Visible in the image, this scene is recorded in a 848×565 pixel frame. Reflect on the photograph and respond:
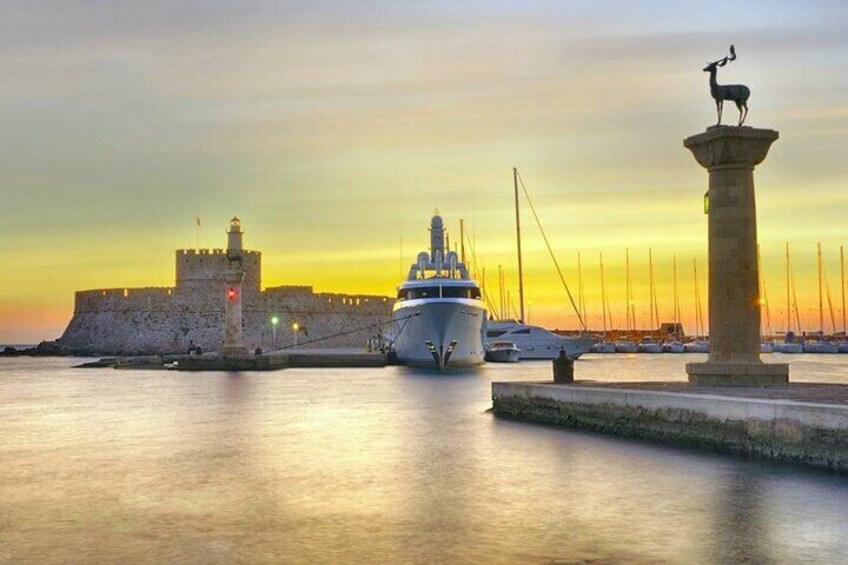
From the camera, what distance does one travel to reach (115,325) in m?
82.6

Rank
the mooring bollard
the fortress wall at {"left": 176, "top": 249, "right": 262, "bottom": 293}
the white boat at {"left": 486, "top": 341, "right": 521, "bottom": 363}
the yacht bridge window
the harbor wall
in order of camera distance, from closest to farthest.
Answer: the harbor wall
the mooring bollard
the yacht bridge window
the white boat at {"left": 486, "top": 341, "right": 521, "bottom": 363}
the fortress wall at {"left": 176, "top": 249, "right": 262, "bottom": 293}

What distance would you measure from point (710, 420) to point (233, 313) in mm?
35014

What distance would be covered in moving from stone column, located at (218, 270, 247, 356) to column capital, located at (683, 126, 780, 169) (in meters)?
31.6

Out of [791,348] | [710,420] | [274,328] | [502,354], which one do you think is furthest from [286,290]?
[710,420]

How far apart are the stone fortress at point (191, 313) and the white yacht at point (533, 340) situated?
20437mm

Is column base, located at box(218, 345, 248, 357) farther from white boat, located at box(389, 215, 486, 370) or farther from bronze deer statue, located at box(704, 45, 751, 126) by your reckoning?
bronze deer statue, located at box(704, 45, 751, 126)

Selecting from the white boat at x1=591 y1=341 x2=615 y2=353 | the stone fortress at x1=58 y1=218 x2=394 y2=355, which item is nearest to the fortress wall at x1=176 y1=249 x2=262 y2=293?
the stone fortress at x1=58 y1=218 x2=394 y2=355

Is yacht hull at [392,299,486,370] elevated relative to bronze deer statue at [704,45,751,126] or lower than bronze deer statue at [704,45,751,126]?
lower

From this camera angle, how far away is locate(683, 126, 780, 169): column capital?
1568cm

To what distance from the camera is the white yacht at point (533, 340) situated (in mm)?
67812

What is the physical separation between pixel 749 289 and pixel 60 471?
10.7m

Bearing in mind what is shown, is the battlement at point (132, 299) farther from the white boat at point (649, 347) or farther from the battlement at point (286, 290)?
the white boat at point (649, 347)

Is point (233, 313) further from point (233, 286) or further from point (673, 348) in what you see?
point (673, 348)

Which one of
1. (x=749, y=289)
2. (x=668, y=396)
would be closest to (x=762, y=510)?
(x=668, y=396)
